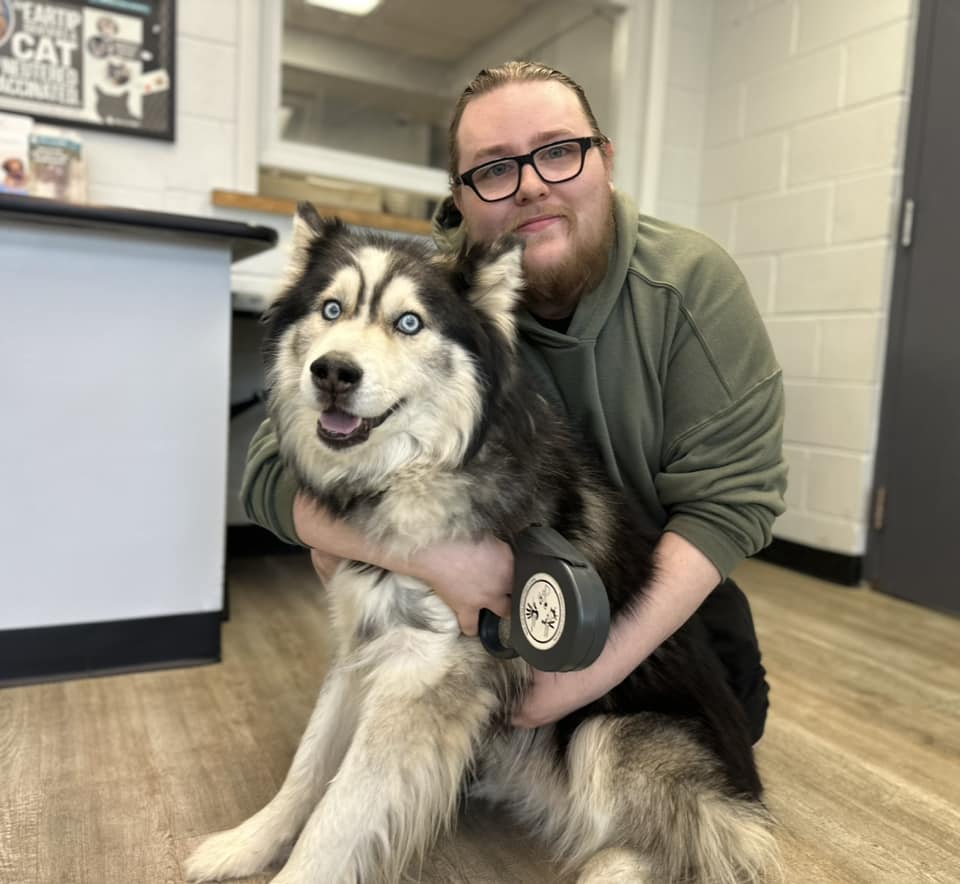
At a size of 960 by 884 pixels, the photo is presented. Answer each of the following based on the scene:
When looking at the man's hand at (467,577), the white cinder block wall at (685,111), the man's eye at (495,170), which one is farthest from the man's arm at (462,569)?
the white cinder block wall at (685,111)

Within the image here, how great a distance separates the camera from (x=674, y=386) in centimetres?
147

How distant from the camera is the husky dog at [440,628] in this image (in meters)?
1.14

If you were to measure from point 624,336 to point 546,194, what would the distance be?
304 mm

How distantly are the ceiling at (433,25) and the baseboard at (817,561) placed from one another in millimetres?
2941

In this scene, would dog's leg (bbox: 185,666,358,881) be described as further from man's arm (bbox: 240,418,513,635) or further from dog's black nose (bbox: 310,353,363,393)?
dog's black nose (bbox: 310,353,363,393)

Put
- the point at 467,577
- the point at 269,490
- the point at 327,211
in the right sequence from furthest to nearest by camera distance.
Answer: the point at 327,211
the point at 269,490
the point at 467,577

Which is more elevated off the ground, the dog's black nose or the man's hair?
the man's hair

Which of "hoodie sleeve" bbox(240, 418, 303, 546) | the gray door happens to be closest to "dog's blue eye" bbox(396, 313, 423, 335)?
"hoodie sleeve" bbox(240, 418, 303, 546)

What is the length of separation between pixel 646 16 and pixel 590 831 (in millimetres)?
3784

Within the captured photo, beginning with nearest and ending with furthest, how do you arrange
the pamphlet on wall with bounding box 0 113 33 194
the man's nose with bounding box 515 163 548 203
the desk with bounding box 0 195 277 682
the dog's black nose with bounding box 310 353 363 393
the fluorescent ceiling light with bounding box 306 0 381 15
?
the dog's black nose with bounding box 310 353 363 393
the man's nose with bounding box 515 163 548 203
the desk with bounding box 0 195 277 682
the pamphlet on wall with bounding box 0 113 33 194
the fluorescent ceiling light with bounding box 306 0 381 15

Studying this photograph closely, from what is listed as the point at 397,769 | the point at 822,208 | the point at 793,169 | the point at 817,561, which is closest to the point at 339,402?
the point at 397,769

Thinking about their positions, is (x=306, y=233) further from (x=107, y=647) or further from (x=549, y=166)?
(x=107, y=647)

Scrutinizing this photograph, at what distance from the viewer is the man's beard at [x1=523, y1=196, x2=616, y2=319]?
4.80ft

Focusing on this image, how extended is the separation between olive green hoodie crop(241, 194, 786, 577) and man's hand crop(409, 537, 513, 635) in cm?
34
